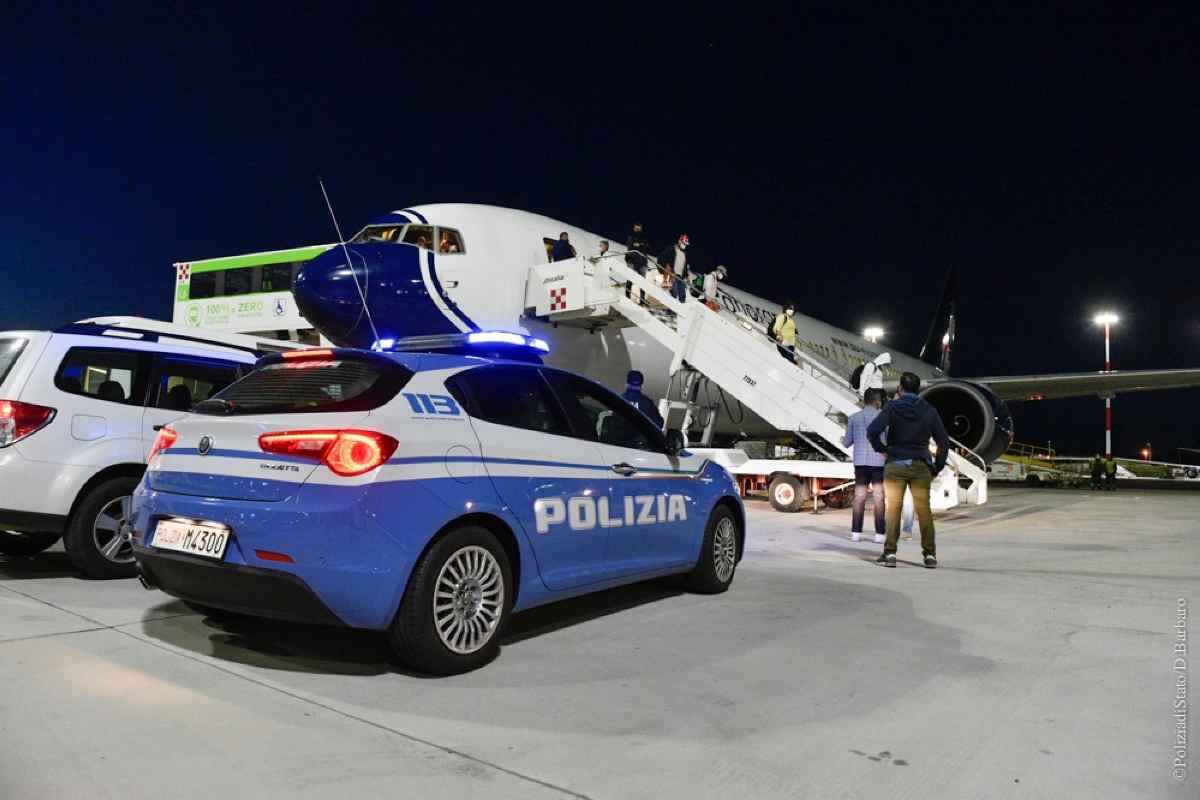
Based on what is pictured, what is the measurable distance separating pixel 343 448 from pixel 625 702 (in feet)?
5.07

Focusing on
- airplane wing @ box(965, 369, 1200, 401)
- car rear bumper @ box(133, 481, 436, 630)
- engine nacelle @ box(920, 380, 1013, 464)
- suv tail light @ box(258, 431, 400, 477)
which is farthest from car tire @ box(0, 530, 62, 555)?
airplane wing @ box(965, 369, 1200, 401)

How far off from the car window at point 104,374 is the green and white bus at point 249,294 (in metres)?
18.6

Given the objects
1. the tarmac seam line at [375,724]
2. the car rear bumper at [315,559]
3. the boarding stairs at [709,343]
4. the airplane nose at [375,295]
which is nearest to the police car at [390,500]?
the car rear bumper at [315,559]

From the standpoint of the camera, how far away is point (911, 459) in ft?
21.9

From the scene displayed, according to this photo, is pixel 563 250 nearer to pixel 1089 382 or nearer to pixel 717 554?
pixel 717 554

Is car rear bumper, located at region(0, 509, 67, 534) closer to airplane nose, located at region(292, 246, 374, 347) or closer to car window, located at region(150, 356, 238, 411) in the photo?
car window, located at region(150, 356, 238, 411)

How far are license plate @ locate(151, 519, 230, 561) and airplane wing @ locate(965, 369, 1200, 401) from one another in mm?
17733

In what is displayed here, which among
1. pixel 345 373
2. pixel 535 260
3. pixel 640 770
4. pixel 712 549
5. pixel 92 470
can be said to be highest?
pixel 535 260

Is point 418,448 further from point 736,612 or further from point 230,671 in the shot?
point 736,612

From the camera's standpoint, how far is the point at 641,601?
516 cm

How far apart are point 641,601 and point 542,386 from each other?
1.77m

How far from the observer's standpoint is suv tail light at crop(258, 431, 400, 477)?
10.4 feet

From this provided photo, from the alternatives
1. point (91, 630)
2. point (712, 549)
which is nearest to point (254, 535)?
point (91, 630)

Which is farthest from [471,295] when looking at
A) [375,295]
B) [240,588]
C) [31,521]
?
[240,588]
